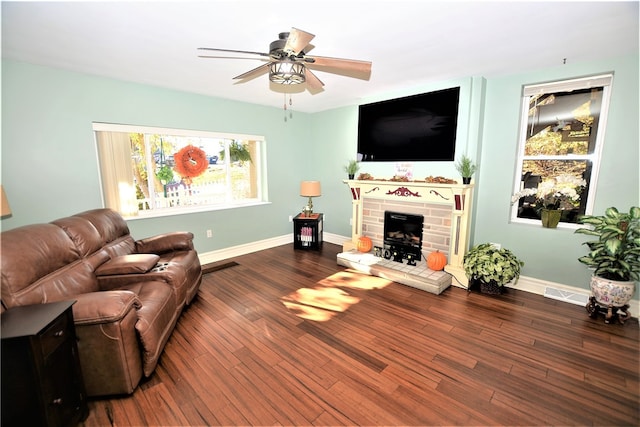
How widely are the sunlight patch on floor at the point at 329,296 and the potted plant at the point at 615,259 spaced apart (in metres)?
2.03

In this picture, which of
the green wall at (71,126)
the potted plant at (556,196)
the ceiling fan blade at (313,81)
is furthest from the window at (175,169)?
the potted plant at (556,196)

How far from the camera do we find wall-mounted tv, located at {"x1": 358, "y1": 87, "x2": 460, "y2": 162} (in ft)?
11.7

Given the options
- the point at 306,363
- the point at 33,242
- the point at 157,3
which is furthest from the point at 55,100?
the point at 306,363

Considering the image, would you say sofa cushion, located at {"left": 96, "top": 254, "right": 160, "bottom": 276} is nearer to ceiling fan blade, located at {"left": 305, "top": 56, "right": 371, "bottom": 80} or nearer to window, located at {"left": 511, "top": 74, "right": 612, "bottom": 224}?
ceiling fan blade, located at {"left": 305, "top": 56, "right": 371, "bottom": 80}

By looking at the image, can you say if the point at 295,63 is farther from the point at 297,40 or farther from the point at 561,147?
the point at 561,147

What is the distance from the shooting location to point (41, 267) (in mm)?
1938

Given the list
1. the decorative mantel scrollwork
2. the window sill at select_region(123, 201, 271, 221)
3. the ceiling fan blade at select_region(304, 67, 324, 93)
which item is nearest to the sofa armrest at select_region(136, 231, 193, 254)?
the window sill at select_region(123, 201, 271, 221)

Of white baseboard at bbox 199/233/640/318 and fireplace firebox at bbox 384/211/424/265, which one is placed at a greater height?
fireplace firebox at bbox 384/211/424/265

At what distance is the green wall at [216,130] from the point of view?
272 centimetres

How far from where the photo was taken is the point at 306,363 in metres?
2.13

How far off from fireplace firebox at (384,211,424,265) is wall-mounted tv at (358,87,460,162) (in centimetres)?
85

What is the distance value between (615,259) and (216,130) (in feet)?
16.0

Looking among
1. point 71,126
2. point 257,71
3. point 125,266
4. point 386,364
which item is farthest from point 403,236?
point 71,126

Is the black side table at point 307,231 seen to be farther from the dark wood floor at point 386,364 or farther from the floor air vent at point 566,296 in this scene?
the floor air vent at point 566,296
